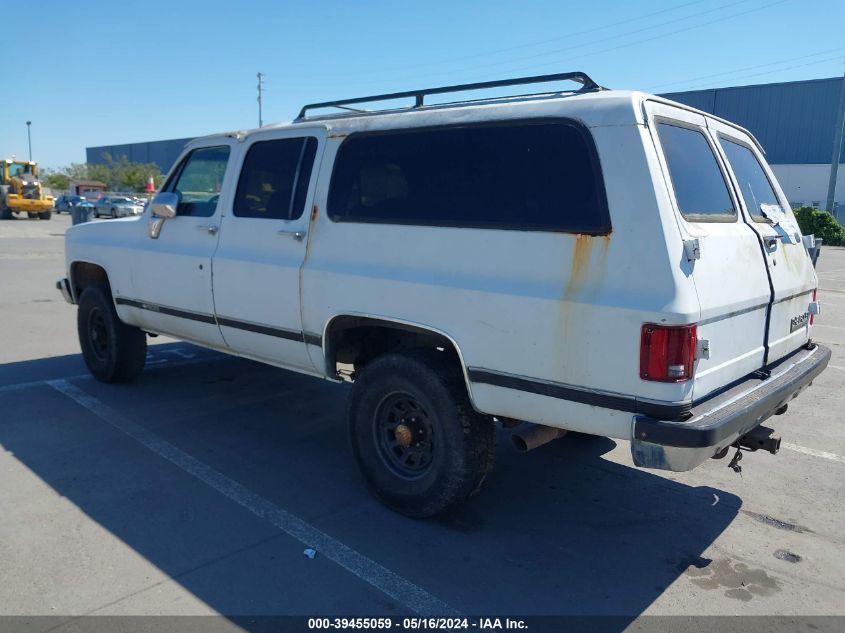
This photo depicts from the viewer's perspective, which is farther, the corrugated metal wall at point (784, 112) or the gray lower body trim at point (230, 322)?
the corrugated metal wall at point (784, 112)

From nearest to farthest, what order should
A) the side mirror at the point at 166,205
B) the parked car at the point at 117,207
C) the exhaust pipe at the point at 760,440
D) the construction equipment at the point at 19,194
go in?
the exhaust pipe at the point at 760,440 → the side mirror at the point at 166,205 → the parked car at the point at 117,207 → the construction equipment at the point at 19,194

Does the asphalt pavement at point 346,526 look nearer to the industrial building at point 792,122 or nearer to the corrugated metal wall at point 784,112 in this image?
the corrugated metal wall at point 784,112

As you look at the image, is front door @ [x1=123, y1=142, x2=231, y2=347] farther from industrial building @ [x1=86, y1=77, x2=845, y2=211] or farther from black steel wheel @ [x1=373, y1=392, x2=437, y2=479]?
industrial building @ [x1=86, y1=77, x2=845, y2=211]

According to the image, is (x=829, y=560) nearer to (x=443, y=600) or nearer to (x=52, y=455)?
(x=443, y=600)

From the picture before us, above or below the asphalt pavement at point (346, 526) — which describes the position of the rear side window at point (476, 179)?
above

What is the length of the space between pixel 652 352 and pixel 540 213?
0.85m

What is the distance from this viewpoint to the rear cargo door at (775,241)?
3.82 meters

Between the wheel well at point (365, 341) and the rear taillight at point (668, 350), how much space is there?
1.10 m

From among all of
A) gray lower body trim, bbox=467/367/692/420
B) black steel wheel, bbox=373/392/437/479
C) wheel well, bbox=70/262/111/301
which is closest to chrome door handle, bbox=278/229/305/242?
black steel wheel, bbox=373/392/437/479

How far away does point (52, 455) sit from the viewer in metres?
4.72

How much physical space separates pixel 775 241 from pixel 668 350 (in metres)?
1.46

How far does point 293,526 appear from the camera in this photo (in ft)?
12.5

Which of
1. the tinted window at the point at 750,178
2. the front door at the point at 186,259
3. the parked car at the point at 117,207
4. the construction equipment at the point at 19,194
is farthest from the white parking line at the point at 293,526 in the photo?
the construction equipment at the point at 19,194

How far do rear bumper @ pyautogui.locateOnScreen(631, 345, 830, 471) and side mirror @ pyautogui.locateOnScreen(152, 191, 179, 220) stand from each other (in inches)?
151
